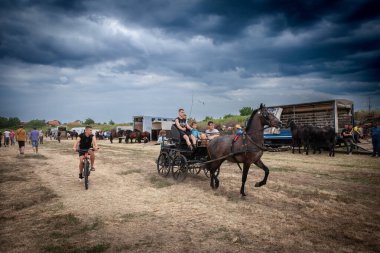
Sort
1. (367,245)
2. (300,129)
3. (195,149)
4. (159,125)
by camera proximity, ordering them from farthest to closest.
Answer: (159,125), (300,129), (195,149), (367,245)

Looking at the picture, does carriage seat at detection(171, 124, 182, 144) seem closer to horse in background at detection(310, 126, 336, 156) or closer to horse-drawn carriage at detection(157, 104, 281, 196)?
horse-drawn carriage at detection(157, 104, 281, 196)

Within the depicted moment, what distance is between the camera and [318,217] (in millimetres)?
4859

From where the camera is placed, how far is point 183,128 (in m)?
8.41

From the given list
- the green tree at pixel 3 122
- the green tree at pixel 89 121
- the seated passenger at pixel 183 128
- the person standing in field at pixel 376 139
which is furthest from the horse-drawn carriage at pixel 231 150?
the green tree at pixel 3 122

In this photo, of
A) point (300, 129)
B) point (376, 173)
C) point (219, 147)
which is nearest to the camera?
point (219, 147)

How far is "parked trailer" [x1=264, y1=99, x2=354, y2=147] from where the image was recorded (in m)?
17.0

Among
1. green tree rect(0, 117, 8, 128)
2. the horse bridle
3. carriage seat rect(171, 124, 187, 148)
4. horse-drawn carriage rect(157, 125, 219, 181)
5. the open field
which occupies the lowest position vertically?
the open field

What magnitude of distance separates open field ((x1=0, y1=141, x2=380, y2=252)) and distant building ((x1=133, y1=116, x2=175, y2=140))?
84.7ft

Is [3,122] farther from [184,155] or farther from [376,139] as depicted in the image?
[376,139]

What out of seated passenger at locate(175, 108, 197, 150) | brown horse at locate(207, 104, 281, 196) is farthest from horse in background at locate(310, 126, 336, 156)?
seated passenger at locate(175, 108, 197, 150)

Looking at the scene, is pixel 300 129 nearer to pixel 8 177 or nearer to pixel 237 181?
pixel 237 181

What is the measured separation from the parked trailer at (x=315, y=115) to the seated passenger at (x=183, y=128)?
502 inches

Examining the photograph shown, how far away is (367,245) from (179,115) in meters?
6.47

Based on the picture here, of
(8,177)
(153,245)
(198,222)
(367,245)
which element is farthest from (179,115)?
(8,177)
